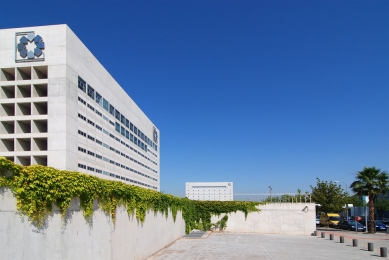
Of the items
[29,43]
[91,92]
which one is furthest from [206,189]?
[29,43]

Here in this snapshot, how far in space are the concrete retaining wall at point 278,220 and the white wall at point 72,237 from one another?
2276 cm

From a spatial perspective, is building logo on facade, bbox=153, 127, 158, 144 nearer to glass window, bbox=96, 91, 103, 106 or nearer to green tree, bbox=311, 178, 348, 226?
glass window, bbox=96, 91, 103, 106

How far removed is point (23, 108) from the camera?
4934 cm

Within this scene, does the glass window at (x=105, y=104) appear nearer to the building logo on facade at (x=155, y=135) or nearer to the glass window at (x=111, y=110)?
the glass window at (x=111, y=110)

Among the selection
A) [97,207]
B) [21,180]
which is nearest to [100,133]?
[97,207]

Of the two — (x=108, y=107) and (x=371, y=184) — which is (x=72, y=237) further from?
(x=108, y=107)

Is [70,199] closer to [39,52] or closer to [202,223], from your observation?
[202,223]

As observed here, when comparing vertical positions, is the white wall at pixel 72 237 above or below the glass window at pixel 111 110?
below

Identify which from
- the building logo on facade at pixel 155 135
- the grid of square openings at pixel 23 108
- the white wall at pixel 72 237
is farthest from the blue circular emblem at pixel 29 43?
the building logo on facade at pixel 155 135

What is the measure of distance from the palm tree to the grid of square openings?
39.3m

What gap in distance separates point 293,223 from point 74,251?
106 ft

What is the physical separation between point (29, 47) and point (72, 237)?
44427 mm

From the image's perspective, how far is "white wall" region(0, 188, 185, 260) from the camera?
755 cm

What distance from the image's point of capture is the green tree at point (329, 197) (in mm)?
51128
